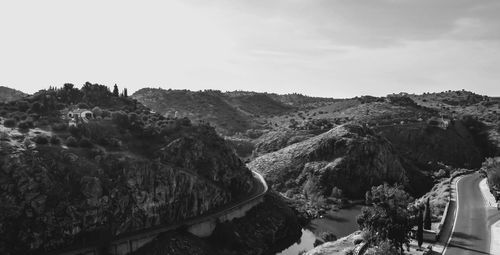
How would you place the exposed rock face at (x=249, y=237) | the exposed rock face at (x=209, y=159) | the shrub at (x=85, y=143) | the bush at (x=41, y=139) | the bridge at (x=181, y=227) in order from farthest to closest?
the exposed rock face at (x=209, y=159) → the shrub at (x=85, y=143) → the bush at (x=41, y=139) → the exposed rock face at (x=249, y=237) → the bridge at (x=181, y=227)

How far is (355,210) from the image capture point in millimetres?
103125

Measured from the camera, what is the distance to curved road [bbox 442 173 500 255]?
4988cm

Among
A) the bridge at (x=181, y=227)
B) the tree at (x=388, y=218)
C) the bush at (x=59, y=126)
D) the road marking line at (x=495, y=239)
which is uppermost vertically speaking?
the bush at (x=59, y=126)

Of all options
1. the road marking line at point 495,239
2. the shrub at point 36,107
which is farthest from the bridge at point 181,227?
the road marking line at point 495,239

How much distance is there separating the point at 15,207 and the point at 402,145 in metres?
124

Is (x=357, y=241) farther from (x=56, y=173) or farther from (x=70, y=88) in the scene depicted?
(x=70, y=88)

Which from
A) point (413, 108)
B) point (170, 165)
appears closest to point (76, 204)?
point (170, 165)

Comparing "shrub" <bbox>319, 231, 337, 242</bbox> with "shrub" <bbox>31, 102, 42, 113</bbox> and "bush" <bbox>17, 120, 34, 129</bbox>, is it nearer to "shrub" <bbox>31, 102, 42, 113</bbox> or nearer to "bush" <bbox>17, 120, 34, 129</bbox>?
"bush" <bbox>17, 120, 34, 129</bbox>

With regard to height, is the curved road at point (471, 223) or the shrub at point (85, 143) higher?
the shrub at point (85, 143)

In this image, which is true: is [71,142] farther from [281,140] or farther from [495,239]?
[281,140]

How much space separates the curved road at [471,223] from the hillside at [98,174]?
128 feet

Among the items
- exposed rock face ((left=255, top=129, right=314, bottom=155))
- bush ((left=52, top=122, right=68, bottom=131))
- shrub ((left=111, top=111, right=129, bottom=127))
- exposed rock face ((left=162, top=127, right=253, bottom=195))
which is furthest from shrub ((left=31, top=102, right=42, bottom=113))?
exposed rock face ((left=255, top=129, right=314, bottom=155))

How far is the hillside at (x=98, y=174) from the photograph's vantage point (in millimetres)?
55969

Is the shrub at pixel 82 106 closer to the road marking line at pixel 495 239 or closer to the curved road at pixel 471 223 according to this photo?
the curved road at pixel 471 223
